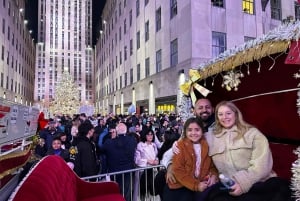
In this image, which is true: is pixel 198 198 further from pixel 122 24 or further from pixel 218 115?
pixel 122 24

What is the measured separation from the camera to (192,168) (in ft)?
11.6

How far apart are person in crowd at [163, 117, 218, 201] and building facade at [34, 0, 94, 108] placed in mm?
67848

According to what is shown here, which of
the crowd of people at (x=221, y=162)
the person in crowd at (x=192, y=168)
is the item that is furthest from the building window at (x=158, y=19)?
the person in crowd at (x=192, y=168)

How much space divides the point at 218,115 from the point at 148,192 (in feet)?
11.4

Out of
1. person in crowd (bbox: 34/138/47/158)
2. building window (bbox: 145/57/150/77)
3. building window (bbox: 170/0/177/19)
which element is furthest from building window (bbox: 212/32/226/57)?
person in crowd (bbox: 34/138/47/158)

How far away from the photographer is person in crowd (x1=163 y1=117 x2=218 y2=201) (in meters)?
3.46

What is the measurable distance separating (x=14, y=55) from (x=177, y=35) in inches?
1348

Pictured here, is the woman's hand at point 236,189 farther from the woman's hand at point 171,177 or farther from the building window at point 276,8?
the building window at point 276,8

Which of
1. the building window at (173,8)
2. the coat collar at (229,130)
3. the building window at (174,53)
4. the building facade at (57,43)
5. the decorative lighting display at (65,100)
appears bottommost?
the coat collar at (229,130)

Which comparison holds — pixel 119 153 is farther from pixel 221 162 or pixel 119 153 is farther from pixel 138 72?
pixel 138 72

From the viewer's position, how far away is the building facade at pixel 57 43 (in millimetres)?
69562

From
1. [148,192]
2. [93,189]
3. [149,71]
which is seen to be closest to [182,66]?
[149,71]

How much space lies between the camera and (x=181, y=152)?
358 centimetres

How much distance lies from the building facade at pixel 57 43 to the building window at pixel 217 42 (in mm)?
53256
